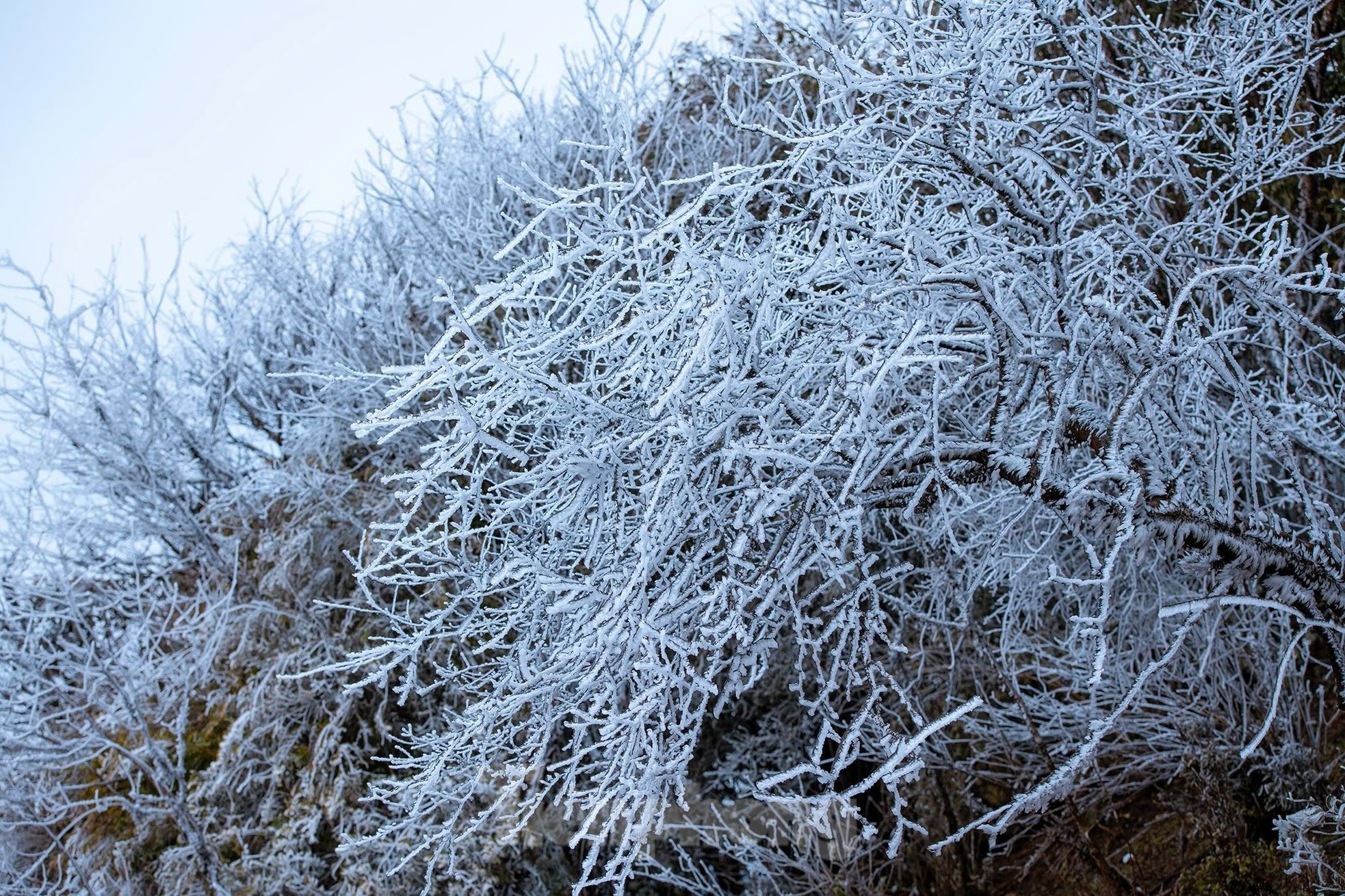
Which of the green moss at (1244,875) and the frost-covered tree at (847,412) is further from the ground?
the frost-covered tree at (847,412)

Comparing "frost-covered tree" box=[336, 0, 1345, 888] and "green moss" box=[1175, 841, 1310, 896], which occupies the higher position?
"frost-covered tree" box=[336, 0, 1345, 888]

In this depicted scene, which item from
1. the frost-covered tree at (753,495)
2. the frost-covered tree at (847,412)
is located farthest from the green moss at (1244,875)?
the frost-covered tree at (847,412)

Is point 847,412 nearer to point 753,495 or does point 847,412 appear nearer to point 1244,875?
point 753,495

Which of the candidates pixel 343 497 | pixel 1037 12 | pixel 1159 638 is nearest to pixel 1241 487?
pixel 1159 638

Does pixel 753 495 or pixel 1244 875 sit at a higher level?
pixel 753 495

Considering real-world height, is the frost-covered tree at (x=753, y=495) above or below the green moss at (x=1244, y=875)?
above

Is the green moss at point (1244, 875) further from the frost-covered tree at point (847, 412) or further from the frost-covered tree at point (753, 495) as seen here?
the frost-covered tree at point (847, 412)

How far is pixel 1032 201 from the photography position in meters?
3.57

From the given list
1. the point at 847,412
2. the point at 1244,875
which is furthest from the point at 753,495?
the point at 1244,875

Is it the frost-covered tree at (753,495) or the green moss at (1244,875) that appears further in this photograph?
the green moss at (1244,875)

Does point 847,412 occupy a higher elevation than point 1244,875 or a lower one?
higher

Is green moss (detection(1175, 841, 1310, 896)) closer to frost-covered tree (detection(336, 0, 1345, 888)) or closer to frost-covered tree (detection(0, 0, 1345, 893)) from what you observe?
frost-covered tree (detection(0, 0, 1345, 893))

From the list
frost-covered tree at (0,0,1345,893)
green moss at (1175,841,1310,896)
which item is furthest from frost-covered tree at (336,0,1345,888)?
green moss at (1175,841,1310,896)

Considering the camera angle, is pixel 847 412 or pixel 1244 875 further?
pixel 1244 875
